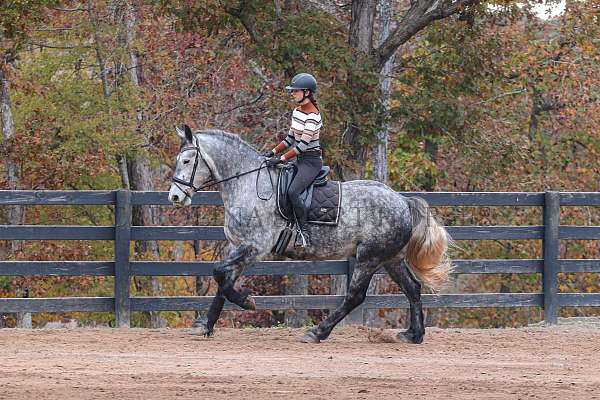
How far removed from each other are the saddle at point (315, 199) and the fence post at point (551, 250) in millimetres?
3322

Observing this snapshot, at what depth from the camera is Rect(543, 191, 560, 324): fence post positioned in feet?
44.2

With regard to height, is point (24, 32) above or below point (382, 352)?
above

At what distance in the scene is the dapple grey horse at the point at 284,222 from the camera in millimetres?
11203

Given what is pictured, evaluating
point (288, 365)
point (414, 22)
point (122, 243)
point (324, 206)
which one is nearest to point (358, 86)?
point (414, 22)

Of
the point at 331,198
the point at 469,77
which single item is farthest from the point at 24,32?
the point at 331,198

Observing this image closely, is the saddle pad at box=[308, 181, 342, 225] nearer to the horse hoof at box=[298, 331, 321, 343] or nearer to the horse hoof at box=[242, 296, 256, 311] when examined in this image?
the horse hoof at box=[242, 296, 256, 311]

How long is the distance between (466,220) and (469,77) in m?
7.46

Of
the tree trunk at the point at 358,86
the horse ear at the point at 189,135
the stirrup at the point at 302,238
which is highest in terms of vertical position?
the tree trunk at the point at 358,86

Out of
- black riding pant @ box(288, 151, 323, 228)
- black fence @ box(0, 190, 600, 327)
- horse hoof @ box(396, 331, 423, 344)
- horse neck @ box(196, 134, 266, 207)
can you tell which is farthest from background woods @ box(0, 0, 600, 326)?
black riding pant @ box(288, 151, 323, 228)

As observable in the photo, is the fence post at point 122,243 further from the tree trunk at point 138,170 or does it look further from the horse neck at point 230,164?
the tree trunk at point 138,170

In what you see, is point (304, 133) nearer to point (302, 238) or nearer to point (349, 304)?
point (302, 238)

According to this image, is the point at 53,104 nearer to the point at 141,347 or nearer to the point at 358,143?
the point at 358,143

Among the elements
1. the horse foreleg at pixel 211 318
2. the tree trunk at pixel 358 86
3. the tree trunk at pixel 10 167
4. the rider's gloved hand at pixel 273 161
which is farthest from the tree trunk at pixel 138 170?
the rider's gloved hand at pixel 273 161

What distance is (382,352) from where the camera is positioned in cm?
1081
